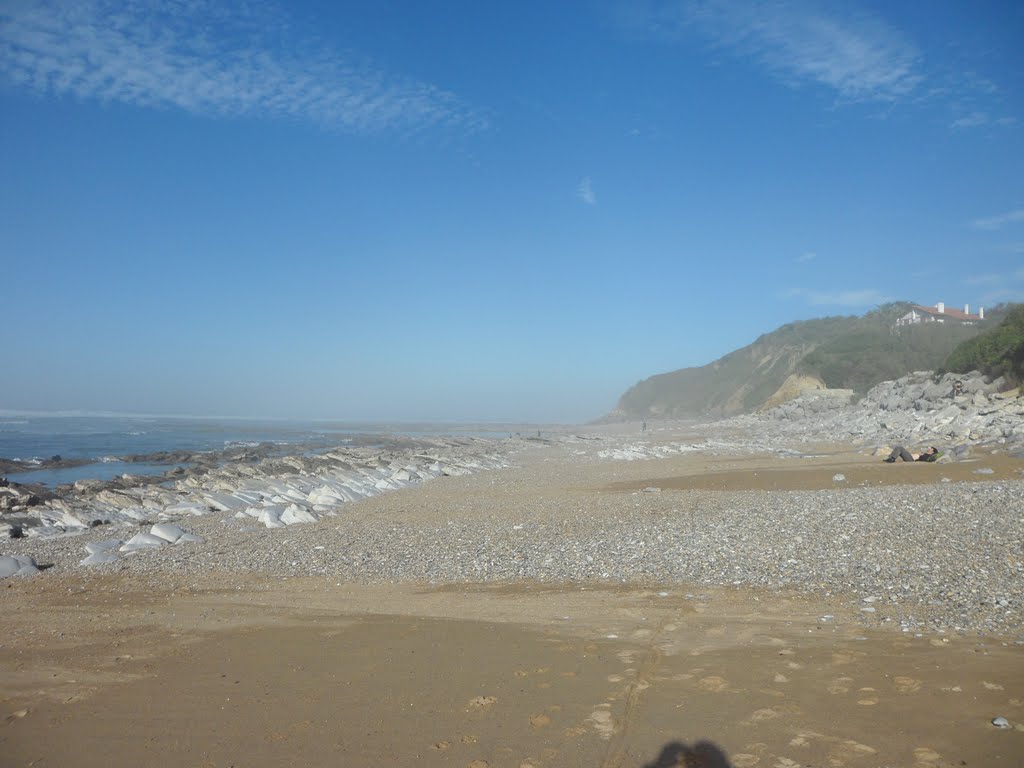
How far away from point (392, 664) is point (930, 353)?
67049 millimetres

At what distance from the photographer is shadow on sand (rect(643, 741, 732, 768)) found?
4.45 meters

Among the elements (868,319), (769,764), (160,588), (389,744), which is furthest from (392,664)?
(868,319)

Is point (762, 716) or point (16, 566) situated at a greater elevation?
point (762, 716)

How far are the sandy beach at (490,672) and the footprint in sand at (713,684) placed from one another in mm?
24

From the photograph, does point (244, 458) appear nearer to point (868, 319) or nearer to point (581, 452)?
point (581, 452)

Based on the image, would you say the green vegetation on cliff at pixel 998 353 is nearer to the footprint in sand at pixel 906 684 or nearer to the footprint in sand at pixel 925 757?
the footprint in sand at pixel 906 684

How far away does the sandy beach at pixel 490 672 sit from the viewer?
4.75m

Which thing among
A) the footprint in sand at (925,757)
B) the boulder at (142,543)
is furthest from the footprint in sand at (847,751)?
the boulder at (142,543)

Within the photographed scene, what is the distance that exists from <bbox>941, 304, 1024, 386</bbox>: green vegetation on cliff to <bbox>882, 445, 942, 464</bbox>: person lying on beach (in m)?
17.3

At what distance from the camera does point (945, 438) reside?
25.2 metres

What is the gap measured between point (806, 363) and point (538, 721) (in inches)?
2635

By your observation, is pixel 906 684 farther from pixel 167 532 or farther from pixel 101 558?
pixel 167 532

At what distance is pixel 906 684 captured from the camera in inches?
213

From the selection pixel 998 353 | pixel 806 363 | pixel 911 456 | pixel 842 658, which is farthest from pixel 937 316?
pixel 842 658
